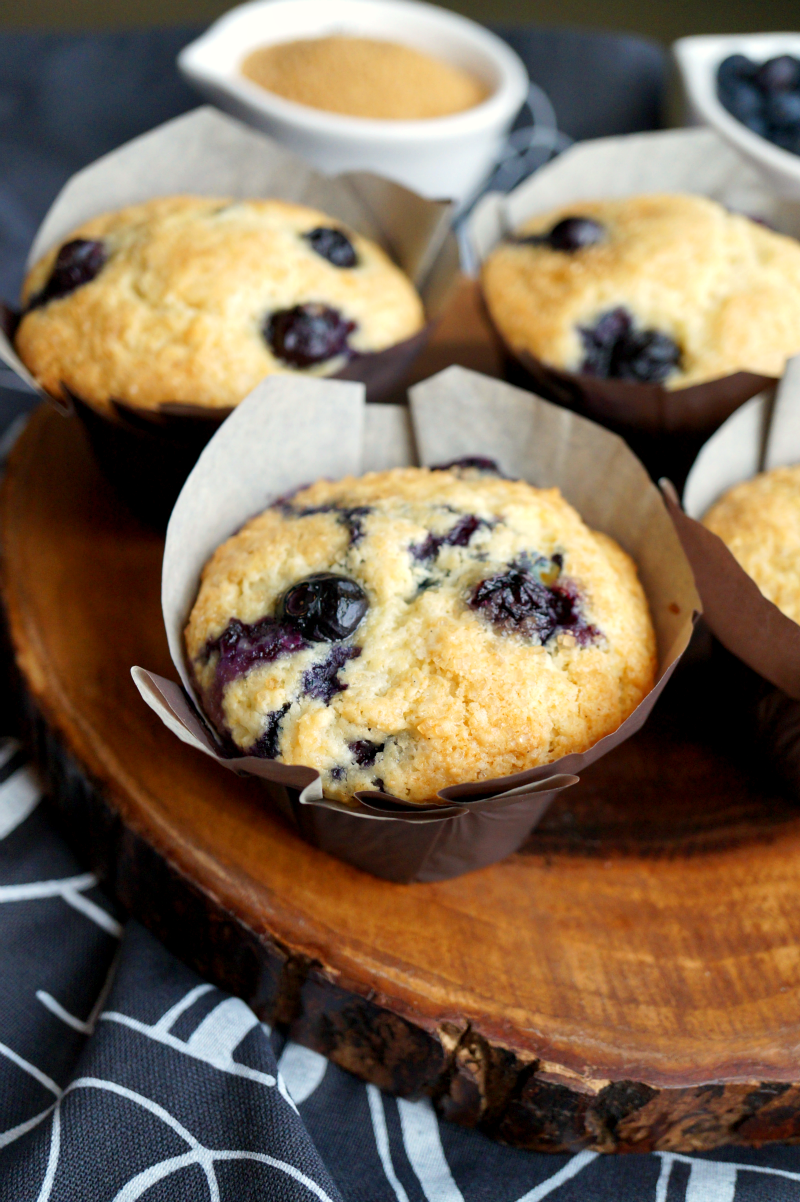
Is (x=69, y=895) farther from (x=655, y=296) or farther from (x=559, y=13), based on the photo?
(x=559, y=13)

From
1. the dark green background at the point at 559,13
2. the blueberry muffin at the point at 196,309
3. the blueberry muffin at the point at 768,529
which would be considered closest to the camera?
the blueberry muffin at the point at 768,529

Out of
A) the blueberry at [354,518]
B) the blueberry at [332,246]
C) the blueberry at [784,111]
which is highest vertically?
the blueberry at [332,246]

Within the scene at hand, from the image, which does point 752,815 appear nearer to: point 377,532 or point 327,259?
point 377,532

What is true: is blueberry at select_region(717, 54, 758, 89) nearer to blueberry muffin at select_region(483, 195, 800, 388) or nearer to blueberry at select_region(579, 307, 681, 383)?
blueberry muffin at select_region(483, 195, 800, 388)

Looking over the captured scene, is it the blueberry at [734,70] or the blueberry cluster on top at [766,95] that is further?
the blueberry at [734,70]

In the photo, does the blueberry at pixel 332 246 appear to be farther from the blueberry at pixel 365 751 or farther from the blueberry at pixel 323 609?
the blueberry at pixel 365 751

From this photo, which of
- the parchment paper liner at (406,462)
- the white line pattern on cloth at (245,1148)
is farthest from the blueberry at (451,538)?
the white line pattern on cloth at (245,1148)
